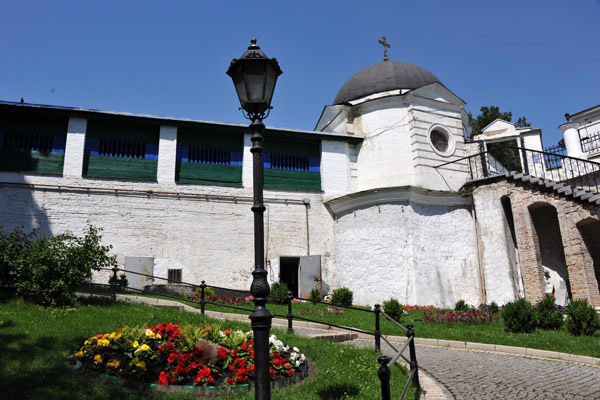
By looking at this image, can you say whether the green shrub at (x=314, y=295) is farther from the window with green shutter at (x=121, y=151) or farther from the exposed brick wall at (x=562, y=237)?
the window with green shutter at (x=121, y=151)

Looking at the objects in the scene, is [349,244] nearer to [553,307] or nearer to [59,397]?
[553,307]

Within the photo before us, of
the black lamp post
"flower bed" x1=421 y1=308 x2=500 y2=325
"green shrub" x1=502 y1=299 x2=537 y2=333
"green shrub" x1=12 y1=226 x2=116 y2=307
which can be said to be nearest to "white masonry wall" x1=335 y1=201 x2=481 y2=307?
"flower bed" x1=421 y1=308 x2=500 y2=325

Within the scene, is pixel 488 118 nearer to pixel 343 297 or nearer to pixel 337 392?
pixel 343 297

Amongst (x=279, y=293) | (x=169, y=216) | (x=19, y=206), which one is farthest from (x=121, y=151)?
(x=279, y=293)

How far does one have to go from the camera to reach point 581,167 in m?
20.9

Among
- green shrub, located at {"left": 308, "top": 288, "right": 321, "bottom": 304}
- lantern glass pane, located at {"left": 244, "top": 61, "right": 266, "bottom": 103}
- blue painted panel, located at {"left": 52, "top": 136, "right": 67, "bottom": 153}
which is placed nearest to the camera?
lantern glass pane, located at {"left": 244, "top": 61, "right": 266, "bottom": 103}

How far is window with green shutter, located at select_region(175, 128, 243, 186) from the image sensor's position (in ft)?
62.0

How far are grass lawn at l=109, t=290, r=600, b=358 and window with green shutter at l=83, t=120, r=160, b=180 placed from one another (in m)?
7.47

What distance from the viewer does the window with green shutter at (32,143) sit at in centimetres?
1712

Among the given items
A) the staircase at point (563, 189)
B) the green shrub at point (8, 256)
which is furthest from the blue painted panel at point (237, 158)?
the staircase at point (563, 189)

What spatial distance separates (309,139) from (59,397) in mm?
16643

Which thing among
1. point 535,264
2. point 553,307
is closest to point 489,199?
point 535,264

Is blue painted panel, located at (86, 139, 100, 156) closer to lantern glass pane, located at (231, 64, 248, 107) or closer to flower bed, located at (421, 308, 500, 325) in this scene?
flower bed, located at (421, 308, 500, 325)

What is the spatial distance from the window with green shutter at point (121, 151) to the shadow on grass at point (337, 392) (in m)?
14.2
